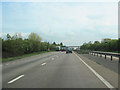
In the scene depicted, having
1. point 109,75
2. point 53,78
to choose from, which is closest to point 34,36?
point 109,75

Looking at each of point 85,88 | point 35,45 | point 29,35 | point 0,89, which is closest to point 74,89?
point 85,88

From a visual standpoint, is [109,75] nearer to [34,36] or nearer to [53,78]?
[53,78]

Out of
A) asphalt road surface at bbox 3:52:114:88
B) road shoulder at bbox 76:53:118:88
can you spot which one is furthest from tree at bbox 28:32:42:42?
road shoulder at bbox 76:53:118:88

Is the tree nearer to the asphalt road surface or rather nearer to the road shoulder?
the asphalt road surface

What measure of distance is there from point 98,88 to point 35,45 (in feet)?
189

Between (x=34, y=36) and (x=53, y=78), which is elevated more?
(x=34, y=36)

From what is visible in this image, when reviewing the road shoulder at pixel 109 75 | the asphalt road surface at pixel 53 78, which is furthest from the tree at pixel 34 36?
the road shoulder at pixel 109 75

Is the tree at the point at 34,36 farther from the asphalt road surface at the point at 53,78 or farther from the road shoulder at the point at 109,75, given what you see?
the road shoulder at the point at 109,75

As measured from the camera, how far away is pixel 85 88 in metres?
6.85

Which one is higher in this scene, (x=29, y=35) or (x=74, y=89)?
(x=29, y=35)

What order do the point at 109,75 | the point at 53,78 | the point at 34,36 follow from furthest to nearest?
the point at 34,36 → the point at 109,75 → the point at 53,78

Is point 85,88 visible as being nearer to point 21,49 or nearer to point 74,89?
point 74,89

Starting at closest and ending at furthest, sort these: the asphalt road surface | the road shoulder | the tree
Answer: the asphalt road surface < the road shoulder < the tree

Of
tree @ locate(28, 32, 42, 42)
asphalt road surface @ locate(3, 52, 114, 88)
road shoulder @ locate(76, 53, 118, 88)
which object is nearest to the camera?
asphalt road surface @ locate(3, 52, 114, 88)
